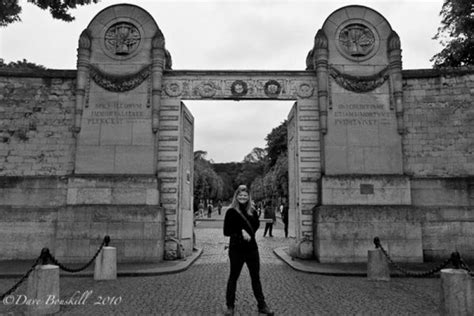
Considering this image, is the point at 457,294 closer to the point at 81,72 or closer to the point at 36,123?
the point at 81,72

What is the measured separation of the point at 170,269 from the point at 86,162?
4.37 meters

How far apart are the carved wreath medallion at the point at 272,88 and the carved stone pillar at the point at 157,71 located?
3.31m

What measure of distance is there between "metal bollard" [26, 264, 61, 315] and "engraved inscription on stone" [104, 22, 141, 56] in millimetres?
7963

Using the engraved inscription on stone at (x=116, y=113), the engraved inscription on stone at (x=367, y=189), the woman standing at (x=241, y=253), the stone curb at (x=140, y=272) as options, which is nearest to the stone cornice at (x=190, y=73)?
the engraved inscription on stone at (x=116, y=113)

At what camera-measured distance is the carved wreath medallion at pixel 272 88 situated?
12208 mm

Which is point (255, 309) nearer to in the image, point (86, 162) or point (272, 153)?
point (86, 162)

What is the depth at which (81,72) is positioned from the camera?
11992mm

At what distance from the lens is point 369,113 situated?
12.0 m

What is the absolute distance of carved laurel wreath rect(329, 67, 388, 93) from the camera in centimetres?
1208

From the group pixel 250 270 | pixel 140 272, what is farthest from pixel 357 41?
pixel 140 272

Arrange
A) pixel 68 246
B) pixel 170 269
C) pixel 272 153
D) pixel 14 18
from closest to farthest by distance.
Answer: pixel 170 269
pixel 68 246
pixel 14 18
pixel 272 153

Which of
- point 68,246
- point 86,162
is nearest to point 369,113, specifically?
point 86,162

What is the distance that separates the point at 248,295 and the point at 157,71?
297 inches

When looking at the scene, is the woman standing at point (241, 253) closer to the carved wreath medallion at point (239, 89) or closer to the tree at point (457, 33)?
the carved wreath medallion at point (239, 89)
